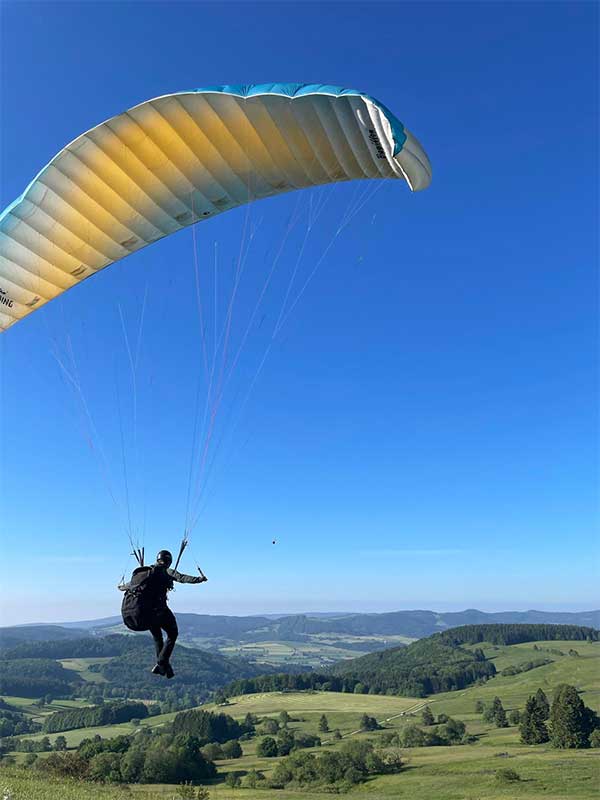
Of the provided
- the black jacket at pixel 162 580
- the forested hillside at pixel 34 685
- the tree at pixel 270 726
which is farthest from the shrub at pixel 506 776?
the forested hillside at pixel 34 685

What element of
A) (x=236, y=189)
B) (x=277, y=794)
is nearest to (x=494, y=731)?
(x=277, y=794)

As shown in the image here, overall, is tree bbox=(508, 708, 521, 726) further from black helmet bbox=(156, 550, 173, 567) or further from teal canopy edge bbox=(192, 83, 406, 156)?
teal canopy edge bbox=(192, 83, 406, 156)

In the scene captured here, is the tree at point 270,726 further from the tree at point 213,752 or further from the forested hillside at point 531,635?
the forested hillside at point 531,635

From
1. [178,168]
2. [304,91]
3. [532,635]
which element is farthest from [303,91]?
[532,635]

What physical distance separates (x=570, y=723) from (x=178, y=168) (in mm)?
79885

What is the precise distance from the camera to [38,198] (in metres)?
11.4

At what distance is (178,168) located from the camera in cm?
1192

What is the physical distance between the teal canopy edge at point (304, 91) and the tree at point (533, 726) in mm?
82111

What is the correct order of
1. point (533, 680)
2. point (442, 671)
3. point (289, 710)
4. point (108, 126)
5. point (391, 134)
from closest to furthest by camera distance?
point (391, 134) → point (108, 126) → point (289, 710) → point (533, 680) → point (442, 671)

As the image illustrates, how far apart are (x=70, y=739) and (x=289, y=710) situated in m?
38.0

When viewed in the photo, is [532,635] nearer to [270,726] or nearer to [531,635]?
[531,635]

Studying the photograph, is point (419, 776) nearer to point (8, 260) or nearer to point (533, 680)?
point (8, 260)

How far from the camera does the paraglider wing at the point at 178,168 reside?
400 inches

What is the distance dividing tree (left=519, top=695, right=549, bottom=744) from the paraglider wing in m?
80.8
